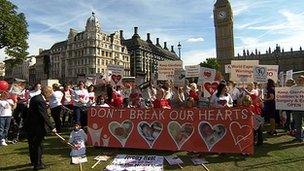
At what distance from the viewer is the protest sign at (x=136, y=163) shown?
9.98m

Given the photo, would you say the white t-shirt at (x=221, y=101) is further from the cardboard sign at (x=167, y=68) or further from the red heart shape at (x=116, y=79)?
the red heart shape at (x=116, y=79)

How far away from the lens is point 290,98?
1361 cm

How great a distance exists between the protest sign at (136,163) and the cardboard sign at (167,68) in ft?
28.2

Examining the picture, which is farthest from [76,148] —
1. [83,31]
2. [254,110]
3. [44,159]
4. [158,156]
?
[83,31]

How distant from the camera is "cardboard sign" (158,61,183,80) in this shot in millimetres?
19266

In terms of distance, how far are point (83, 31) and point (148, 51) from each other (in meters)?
→ 22.9

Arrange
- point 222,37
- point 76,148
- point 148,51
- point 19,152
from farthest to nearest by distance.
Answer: point 148,51, point 222,37, point 19,152, point 76,148

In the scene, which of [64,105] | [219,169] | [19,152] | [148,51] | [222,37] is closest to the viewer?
[219,169]

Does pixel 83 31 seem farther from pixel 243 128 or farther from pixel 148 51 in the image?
pixel 243 128

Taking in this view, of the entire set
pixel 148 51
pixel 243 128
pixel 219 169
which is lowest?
pixel 219 169

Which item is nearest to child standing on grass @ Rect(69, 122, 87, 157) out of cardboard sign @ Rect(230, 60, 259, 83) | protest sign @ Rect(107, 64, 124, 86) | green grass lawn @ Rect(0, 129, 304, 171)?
green grass lawn @ Rect(0, 129, 304, 171)

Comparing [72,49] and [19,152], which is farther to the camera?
[72,49]

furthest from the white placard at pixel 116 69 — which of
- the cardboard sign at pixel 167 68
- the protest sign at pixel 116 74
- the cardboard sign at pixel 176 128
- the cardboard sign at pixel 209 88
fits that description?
the cardboard sign at pixel 176 128

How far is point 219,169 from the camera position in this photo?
33.5ft
